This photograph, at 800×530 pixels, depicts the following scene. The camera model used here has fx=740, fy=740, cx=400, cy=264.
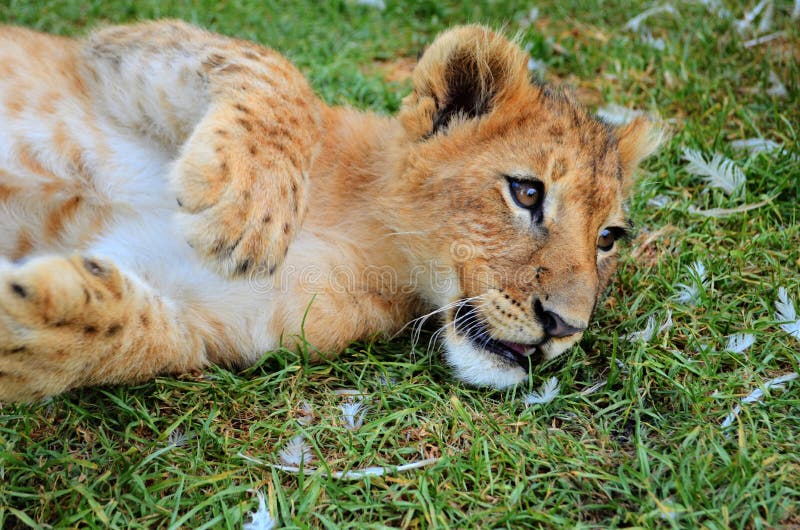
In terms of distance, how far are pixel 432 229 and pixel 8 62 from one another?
221 centimetres

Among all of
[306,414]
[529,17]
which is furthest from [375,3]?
[306,414]

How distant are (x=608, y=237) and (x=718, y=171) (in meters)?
1.25

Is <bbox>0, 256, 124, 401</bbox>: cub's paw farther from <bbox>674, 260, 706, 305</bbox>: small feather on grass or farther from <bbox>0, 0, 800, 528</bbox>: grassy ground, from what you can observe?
<bbox>674, 260, 706, 305</bbox>: small feather on grass

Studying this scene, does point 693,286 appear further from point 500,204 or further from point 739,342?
point 500,204

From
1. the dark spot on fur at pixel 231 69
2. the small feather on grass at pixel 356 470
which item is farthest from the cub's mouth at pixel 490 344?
Result: the dark spot on fur at pixel 231 69

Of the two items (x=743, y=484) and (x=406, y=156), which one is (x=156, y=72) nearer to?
(x=406, y=156)

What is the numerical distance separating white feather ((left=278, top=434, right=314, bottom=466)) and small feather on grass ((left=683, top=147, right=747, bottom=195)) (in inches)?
115

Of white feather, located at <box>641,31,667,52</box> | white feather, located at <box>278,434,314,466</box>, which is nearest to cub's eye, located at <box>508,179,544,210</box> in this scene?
white feather, located at <box>278,434,314,466</box>

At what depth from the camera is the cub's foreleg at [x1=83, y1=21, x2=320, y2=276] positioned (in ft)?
9.18

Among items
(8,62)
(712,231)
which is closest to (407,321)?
(712,231)

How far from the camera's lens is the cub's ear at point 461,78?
3.29m

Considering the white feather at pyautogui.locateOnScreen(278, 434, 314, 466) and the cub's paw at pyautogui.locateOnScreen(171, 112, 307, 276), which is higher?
the cub's paw at pyautogui.locateOnScreen(171, 112, 307, 276)

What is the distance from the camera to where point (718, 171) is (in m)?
4.33

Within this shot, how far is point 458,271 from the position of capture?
3.11 metres
